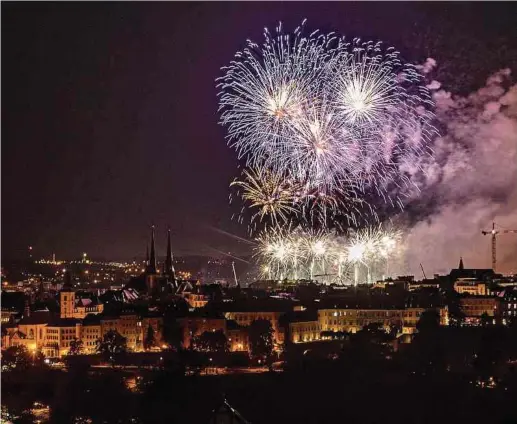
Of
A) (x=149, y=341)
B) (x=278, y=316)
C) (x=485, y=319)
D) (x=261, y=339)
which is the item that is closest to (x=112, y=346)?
(x=149, y=341)

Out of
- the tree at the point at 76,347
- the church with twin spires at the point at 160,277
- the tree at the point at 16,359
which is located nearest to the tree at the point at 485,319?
the tree at the point at 76,347

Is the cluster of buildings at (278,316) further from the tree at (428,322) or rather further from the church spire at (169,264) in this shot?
the church spire at (169,264)

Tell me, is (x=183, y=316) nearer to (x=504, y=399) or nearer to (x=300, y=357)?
(x=300, y=357)

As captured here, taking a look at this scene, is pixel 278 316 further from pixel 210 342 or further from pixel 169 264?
pixel 169 264

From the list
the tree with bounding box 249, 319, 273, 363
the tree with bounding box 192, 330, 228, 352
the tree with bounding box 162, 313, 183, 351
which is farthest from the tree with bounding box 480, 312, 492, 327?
the tree with bounding box 162, 313, 183, 351

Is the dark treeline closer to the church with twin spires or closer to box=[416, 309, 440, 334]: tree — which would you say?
box=[416, 309, 440, 334]: tree

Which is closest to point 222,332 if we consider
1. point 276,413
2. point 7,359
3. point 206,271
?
point 7,359
